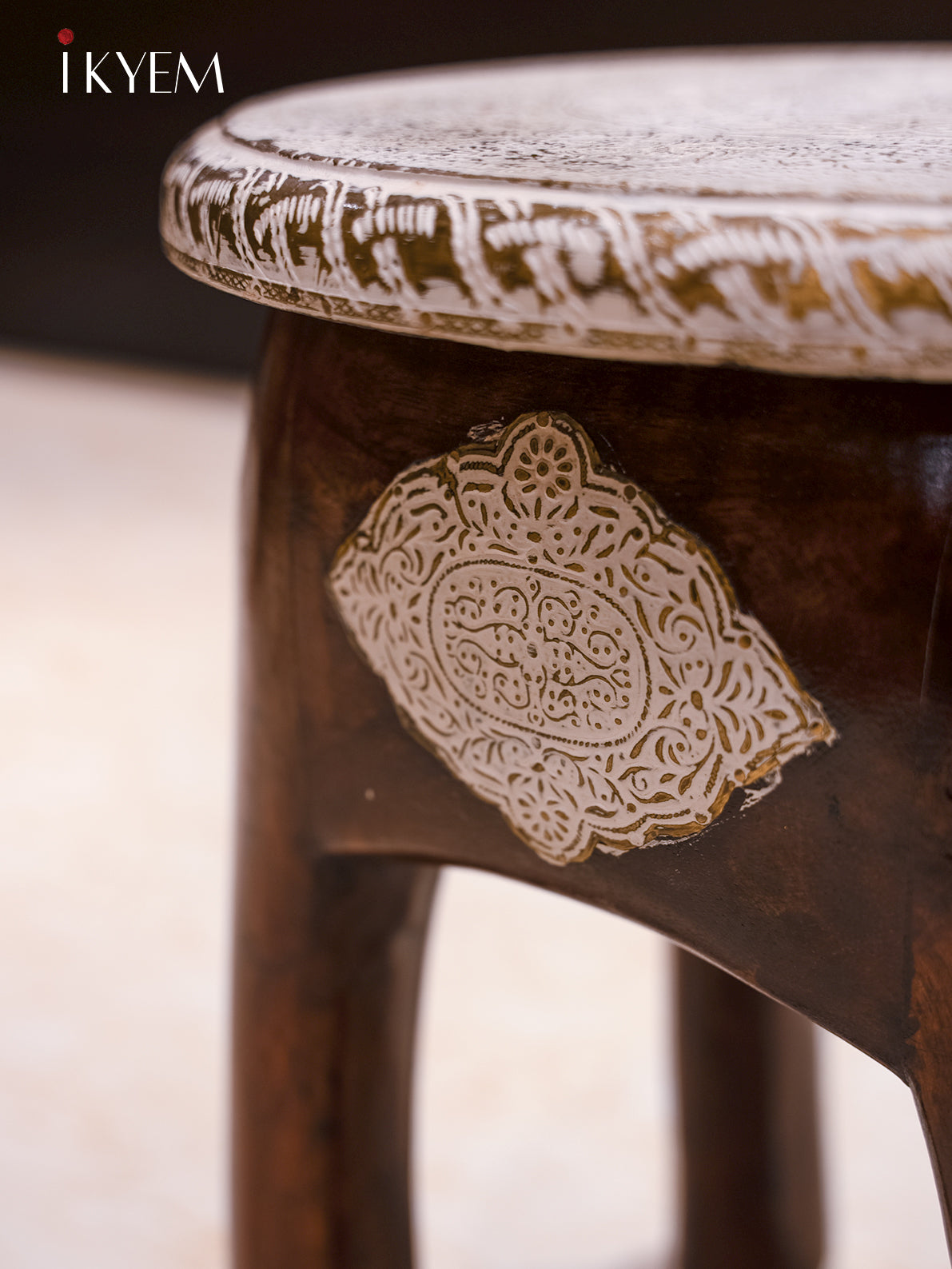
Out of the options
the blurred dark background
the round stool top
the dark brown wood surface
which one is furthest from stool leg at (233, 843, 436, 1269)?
the blurred dark background

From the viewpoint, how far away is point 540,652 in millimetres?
297

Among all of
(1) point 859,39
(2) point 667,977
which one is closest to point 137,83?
(1) point 859,39

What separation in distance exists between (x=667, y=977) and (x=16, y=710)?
0.87 metres

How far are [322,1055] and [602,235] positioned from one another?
269 millimetres

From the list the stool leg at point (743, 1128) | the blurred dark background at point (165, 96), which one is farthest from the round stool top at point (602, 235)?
the blurred dark background at point (165, 96)

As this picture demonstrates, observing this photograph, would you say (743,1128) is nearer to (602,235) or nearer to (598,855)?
(598,855)

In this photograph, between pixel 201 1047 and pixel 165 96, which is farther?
pixel 165 96

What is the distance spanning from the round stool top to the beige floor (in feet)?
1.40

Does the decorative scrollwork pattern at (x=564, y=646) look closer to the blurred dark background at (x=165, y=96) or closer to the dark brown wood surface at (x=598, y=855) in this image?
the dark brown wood surface at (x=598, y=855)

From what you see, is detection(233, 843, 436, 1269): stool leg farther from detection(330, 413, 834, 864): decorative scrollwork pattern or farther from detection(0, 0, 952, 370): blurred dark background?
detection(0, 0, 952, 370): blurred dark background

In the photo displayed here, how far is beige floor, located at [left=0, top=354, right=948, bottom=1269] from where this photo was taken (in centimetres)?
74

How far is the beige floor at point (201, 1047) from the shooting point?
735mm

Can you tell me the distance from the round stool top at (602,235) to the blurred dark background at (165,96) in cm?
212

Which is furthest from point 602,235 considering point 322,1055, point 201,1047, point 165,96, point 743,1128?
point 165,96
